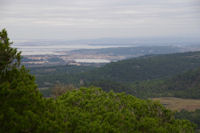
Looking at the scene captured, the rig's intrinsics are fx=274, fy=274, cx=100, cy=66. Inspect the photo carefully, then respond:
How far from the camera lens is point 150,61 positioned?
292ft

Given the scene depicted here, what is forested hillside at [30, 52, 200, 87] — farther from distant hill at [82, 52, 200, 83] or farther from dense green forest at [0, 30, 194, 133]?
dense green forest at [0, 30, 194, 133]

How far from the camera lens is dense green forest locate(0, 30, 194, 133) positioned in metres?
7.16

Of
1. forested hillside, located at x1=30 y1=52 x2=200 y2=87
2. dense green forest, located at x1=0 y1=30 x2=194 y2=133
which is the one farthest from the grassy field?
dense green forest, located at x1=0 y1=30 x2=194 y2=133

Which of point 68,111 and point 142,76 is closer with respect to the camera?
point 68,111

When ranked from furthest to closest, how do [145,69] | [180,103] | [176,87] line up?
[145,69]
[176,87]
[180,103]

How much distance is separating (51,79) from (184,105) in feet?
107

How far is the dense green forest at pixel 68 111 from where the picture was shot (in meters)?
7.16

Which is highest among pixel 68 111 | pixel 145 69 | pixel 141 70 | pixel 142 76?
pixel 68 111

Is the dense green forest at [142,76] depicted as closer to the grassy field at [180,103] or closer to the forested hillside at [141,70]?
the forested hillside at [141,70]

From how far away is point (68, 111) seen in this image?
9859mm

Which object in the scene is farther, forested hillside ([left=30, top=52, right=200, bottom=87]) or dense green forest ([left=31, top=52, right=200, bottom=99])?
forested hillside ([left=30, top=52, right=200, bottom=87])

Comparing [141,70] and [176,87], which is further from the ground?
[141,70]

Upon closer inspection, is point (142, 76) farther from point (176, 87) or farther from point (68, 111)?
point (68, 111)

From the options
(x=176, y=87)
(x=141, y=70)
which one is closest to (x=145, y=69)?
(x=141, y=70)
